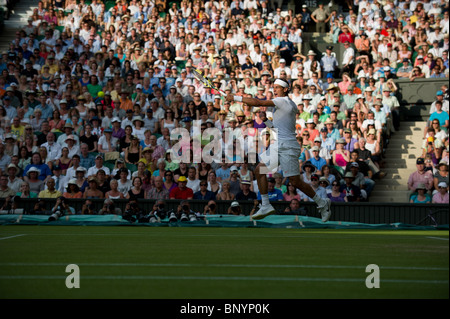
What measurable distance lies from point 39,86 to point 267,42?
7708 mm

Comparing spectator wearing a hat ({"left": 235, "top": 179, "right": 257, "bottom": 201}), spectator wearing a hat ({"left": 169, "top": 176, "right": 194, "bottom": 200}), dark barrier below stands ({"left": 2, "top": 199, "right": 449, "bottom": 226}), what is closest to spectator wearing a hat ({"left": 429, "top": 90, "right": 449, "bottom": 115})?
dark barrier below stands ({"left": 2, "top": 199, "right": 449, "bottom": 226})

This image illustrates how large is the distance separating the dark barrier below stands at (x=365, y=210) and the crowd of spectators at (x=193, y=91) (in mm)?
741

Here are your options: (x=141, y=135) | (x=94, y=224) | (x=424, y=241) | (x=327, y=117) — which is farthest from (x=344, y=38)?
(x=424, y=241)

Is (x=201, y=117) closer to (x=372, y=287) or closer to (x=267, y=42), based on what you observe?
(x=267, y=42)

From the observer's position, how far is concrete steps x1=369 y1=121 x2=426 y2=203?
17094 millimetres

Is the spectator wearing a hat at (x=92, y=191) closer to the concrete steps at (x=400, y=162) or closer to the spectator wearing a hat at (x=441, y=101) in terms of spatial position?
the concrete steps at (x=400, y=162)

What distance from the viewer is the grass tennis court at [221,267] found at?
16.1 feet

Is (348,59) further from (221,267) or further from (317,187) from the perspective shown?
(221,267)

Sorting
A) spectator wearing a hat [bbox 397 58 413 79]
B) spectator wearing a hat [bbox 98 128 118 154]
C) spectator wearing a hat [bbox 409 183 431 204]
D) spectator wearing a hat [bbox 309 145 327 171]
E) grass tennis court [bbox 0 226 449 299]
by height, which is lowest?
grass tennis court [bbox 0 226 449 299]

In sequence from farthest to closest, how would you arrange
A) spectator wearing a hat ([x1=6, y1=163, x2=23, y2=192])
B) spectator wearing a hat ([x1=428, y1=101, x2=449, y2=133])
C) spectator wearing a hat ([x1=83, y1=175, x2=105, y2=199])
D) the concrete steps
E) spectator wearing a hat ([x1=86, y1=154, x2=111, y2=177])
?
spectator wearing a hat ([x1=428, y1=101, x2=449, y2=133])
the concrete steps
spectator wearing a hat ([x1=86, y1=154, x2=111, y2=177])
spectator wearing a hat ([x1=6, y1=163, x2=23, y2=192])
spectator wearing a hat ([x1=83, y1=175, x2=105, y2=199])

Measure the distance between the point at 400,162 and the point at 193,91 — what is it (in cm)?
650

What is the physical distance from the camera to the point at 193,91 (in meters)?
20.0

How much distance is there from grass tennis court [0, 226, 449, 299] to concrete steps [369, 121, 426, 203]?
7509 millimetres

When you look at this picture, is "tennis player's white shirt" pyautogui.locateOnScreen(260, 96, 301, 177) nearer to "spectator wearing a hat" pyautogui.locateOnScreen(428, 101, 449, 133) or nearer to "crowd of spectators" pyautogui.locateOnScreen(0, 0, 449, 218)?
"crowd of spectators" pyautogui.locateOnScreen(0, 0, 449, 218)
